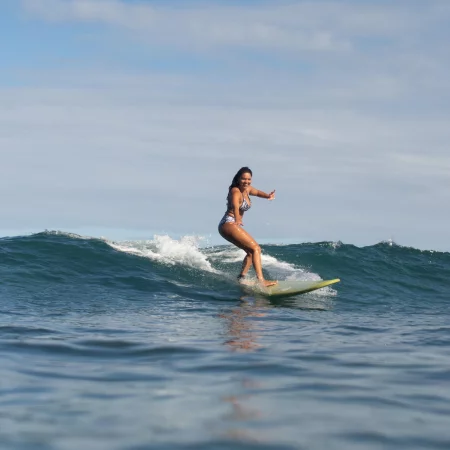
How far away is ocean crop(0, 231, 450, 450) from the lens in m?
4.40

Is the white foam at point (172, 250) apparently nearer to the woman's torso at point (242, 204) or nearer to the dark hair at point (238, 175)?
the woman's torso at point (242, 204)

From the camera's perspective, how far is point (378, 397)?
5.34 meters

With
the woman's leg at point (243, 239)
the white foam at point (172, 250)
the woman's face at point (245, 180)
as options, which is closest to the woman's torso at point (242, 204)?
the woman's face at point (245, 180)

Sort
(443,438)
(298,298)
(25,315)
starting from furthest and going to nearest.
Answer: (298,298), (25,315), (443,438)

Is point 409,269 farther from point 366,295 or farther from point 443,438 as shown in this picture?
point 443,438

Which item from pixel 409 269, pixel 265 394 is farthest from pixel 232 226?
pixel 265 394

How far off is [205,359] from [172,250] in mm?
10466

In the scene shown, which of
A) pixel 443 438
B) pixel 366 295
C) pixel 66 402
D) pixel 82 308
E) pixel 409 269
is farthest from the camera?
pixel 409 269

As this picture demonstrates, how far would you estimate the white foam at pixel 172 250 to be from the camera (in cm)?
1612

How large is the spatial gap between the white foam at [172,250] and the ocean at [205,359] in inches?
6.6

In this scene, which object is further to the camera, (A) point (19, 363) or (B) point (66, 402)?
(A) point (19, 363)

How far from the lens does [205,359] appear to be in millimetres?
6914

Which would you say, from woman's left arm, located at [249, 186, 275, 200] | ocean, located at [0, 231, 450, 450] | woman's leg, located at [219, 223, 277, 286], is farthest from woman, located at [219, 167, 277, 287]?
ocean, located at [0, 231, 450, 450]

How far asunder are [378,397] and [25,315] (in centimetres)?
643
